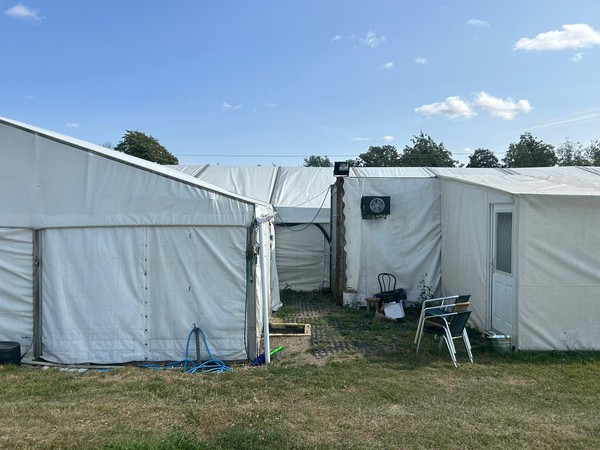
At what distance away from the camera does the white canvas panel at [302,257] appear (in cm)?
1215

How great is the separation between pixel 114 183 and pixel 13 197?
145 cm

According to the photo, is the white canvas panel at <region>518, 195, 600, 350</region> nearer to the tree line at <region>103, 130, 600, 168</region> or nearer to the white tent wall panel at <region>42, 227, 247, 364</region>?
the white tent wall panel at <region>42, 227, 247, 364</region>

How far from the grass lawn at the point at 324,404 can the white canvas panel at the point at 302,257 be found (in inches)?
222

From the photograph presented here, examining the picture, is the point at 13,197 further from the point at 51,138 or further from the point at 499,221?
the point at 499,221

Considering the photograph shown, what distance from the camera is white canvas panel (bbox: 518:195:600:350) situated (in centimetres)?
641

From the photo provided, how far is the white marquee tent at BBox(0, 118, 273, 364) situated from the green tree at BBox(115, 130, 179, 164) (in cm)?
3185

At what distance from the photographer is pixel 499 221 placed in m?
7.25

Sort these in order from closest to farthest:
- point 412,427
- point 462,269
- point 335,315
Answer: point 412,427 < point 462,269 < point 335,315

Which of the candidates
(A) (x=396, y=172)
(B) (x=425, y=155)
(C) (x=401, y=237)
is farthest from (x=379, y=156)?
(C) (x=401, y=237)

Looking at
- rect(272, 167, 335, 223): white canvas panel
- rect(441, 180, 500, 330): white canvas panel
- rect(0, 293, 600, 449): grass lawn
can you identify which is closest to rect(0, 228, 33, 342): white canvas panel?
rect(0, 293, 600, 449): grass lawn

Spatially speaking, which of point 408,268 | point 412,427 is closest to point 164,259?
point 412,427

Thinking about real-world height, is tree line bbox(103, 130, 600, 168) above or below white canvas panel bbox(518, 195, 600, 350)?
above

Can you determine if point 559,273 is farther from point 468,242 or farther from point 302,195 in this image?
point 302,195

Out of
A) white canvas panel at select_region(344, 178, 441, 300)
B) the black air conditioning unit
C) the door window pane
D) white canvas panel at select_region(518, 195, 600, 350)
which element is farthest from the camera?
white canvas panel at select_region(344, 178, 441, 300)
